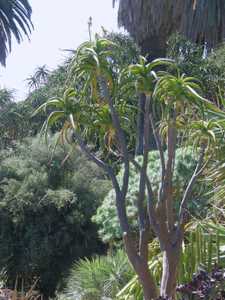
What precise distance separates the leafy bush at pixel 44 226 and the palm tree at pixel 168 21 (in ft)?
19.5

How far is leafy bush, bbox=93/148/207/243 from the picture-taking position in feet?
29.5

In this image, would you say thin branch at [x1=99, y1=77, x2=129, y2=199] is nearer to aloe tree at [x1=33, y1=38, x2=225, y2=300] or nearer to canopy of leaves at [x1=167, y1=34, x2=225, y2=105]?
aloe tree at [x1=33, y1=38, x2=225, y2=300]

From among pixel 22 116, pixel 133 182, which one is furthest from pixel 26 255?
pixel 22 116

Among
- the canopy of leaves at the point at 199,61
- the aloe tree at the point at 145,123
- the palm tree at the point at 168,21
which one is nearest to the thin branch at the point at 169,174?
the aloe tree at the point at 145,123

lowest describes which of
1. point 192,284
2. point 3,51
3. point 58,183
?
point 192,284

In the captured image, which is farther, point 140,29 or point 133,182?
point 140,29

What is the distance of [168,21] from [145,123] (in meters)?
14.6

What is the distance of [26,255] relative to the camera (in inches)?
543

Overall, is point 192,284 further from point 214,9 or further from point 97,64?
point 214,9

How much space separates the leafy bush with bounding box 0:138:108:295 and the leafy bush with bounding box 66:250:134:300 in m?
4.84

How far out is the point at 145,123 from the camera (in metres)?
5.17

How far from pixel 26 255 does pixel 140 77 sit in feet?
30.2

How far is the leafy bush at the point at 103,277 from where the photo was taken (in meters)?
8.42

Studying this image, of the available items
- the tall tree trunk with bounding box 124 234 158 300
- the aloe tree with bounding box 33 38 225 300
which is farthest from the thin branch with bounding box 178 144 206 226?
the tall tree trunk with bounding box 124 234 158 300
